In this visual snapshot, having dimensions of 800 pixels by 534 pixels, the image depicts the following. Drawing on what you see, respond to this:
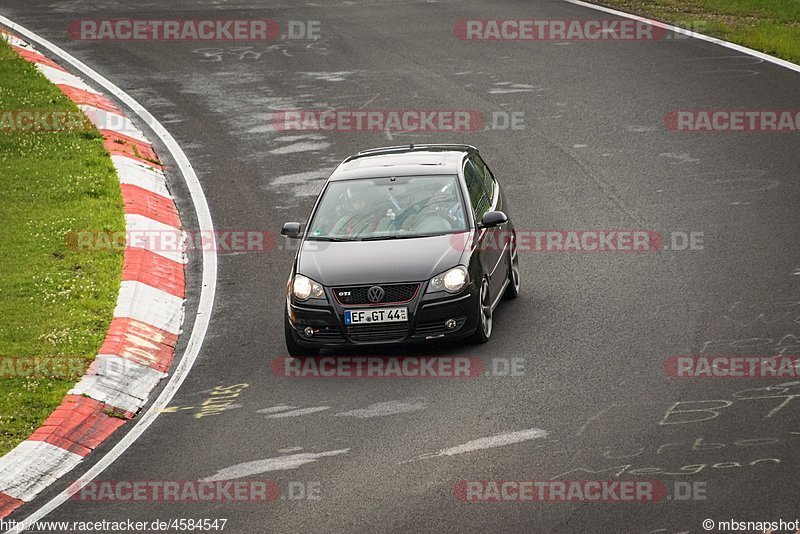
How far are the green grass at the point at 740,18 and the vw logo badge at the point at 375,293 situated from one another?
42.4ft

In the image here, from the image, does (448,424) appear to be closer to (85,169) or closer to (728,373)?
(728,373)

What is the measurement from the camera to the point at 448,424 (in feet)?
32.6

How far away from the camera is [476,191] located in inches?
514

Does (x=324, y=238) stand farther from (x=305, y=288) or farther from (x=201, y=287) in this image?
(x=201, y=287)

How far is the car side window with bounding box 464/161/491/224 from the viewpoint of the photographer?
12703 mm

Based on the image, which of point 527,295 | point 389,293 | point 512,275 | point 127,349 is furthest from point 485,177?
point 127,349

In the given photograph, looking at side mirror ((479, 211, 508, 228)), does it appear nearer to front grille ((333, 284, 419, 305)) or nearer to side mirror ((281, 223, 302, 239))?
front grille ((333, 284, 419, 305))

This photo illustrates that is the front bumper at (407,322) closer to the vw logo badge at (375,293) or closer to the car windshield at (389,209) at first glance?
the vw logo badge at (375,293)

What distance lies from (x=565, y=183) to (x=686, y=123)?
120 inches

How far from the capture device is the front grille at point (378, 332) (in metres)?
11.4

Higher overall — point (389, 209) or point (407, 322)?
point (389, 209)

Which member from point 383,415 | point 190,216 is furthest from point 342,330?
point 190,216

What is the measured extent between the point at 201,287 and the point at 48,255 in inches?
72.9

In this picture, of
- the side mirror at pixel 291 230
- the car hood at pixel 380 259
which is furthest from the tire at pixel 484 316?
the side mirror at pixel 291 230
